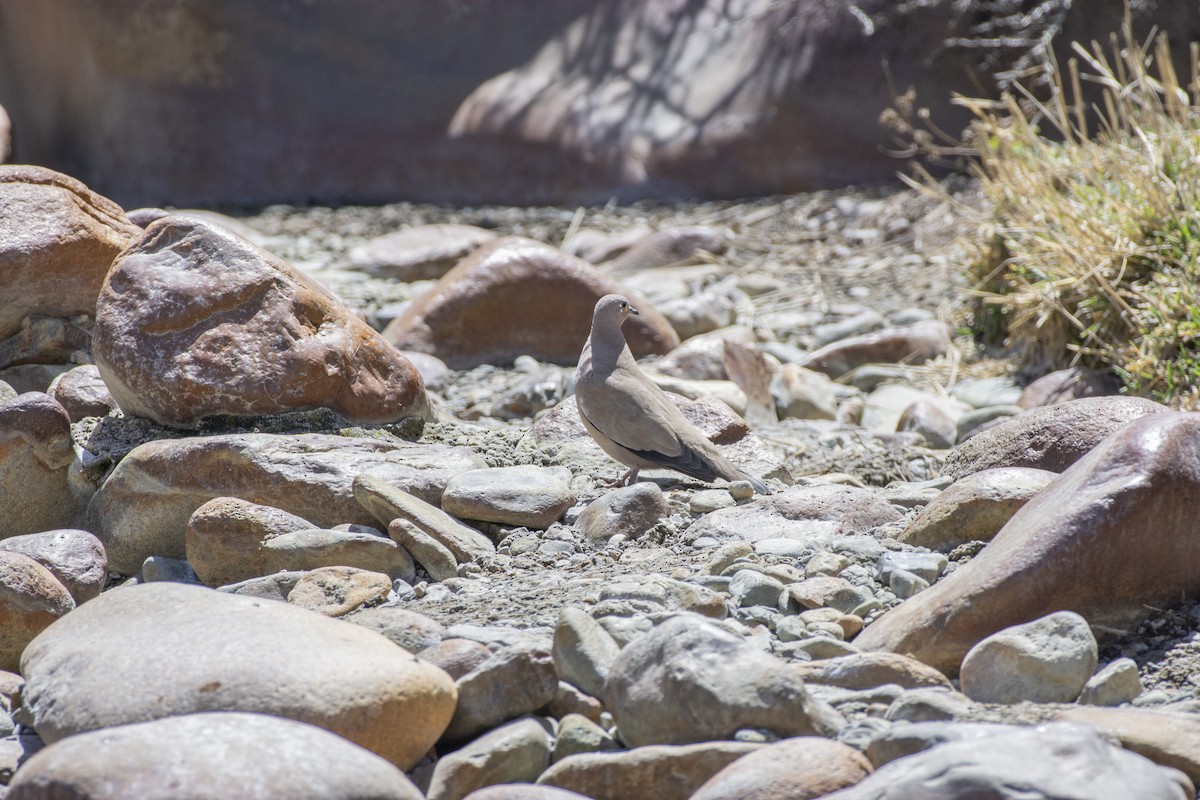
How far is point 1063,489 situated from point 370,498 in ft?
6.74

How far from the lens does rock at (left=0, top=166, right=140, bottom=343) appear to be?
504 centimetres

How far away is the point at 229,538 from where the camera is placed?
4.03 meters

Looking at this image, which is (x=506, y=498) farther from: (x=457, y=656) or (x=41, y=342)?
(x=41, y=342)

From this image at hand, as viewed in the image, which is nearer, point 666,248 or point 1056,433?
point 1056,433

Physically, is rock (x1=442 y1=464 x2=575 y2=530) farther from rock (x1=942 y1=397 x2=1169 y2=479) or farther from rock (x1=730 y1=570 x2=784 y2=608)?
rock (x1=942 y1=397 x2=1169 y2=479)

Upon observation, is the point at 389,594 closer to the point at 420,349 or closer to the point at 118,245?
the point at 118,245

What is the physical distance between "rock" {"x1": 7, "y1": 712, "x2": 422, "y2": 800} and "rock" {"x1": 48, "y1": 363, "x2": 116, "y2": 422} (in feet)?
8.95

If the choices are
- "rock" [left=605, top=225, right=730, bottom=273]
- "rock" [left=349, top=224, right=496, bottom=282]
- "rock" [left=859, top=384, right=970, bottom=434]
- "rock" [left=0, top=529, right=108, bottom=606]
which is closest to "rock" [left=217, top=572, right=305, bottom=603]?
"rock" [left=0, top=529, right=108, bottom=606]

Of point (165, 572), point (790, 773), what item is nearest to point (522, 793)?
point (790, 773)

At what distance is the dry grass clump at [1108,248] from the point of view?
20.3 feet

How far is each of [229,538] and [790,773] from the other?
2.17 meters

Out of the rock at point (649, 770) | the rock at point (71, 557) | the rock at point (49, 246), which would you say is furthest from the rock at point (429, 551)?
the rock at point (49, 246)

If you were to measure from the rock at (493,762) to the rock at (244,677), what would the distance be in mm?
99

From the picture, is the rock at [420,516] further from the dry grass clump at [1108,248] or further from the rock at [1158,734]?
the dry grass clump at [1108,248]
